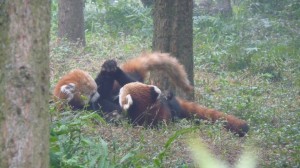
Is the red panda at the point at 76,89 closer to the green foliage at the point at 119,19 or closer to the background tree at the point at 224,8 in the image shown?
the green foliage at the point at 119,19

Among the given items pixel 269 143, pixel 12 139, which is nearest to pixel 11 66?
pixel 12 139

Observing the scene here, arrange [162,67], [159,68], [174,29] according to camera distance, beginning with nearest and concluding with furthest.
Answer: [162,67], [159,68], [174,29]

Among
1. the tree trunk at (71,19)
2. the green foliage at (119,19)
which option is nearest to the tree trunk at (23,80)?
the tree trunk at (71,19)

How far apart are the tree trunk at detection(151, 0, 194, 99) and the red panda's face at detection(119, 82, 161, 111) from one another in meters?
1.13

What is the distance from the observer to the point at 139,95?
7.73 m

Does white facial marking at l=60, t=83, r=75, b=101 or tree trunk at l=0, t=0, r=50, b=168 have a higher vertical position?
tree trunk at l=0, t=0, r=50, b=168

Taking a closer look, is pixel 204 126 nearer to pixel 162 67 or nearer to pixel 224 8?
pixel 162 67

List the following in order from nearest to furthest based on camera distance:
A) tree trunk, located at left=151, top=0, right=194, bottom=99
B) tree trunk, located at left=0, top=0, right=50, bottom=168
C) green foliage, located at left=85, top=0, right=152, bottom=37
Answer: tree trunk, located at left=0, top=0, right=50, bottom=168 < tree trunk, located at left=151, top=0, right=194, bottom=99 < green foliage, located at left=85, top=0, right=152, bottom=37

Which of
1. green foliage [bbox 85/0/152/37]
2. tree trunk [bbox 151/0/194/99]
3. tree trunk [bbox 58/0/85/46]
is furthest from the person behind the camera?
green foliage [bbox 85/0/152/37]

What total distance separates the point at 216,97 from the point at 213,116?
183 cm

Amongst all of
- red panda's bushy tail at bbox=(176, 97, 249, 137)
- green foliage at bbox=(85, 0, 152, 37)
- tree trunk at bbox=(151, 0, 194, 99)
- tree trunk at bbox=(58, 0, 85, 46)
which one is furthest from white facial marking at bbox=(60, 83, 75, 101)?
green foliage at bbox=(85, 0, 152, 37)

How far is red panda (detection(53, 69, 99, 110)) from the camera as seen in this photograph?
7.61 meters

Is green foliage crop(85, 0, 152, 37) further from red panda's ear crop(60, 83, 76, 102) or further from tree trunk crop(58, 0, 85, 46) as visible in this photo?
red panda's ear crop(60, 83, 76, 102)

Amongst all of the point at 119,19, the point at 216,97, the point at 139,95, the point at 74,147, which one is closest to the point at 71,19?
the point at 119,19
